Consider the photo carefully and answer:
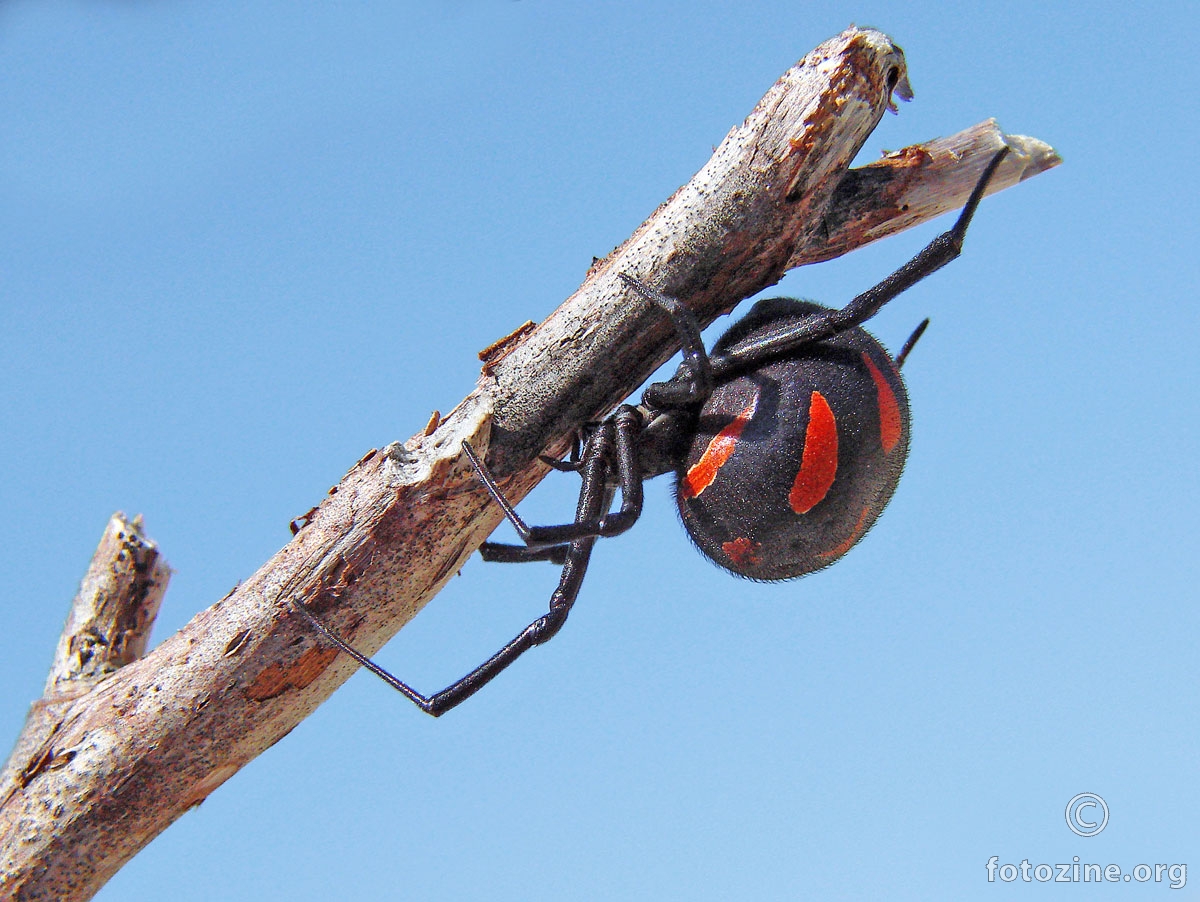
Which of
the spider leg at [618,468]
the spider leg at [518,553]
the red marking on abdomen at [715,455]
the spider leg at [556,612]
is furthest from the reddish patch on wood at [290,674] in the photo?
the red marking on abdomen at [715,455]

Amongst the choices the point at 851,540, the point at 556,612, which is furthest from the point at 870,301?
the point at 556,612

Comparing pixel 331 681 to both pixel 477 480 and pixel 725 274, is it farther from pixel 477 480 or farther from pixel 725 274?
pixel 725 274

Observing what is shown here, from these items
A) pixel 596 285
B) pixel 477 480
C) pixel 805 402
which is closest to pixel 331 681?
pixel 477 480

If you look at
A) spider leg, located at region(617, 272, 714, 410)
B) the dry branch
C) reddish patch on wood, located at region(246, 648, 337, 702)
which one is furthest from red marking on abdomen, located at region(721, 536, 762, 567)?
reddish patch on wood, located at region(246, 648, 337, 702)

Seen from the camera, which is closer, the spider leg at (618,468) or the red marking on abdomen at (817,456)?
the red marking on abdomen at (817,456)

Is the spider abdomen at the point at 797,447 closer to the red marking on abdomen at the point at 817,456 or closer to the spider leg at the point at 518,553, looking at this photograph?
the red marking on abdomen at the point at 817,456

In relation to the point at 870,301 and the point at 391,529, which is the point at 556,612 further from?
the point at 870,301

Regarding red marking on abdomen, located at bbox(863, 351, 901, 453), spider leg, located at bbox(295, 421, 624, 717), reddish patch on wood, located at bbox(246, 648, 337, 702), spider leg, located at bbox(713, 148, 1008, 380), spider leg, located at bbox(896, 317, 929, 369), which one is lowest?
reddish patch on wood, located at bbox(246, 648, 337, 702)

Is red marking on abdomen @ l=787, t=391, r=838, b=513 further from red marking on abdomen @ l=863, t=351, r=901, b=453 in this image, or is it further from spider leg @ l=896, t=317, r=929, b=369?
spider leg @ l=896, t=317, r=929, b=369

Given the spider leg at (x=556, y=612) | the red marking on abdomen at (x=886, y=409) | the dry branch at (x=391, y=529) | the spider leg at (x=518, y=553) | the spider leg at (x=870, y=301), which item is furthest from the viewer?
the spider leg at (x=518, y=553)
